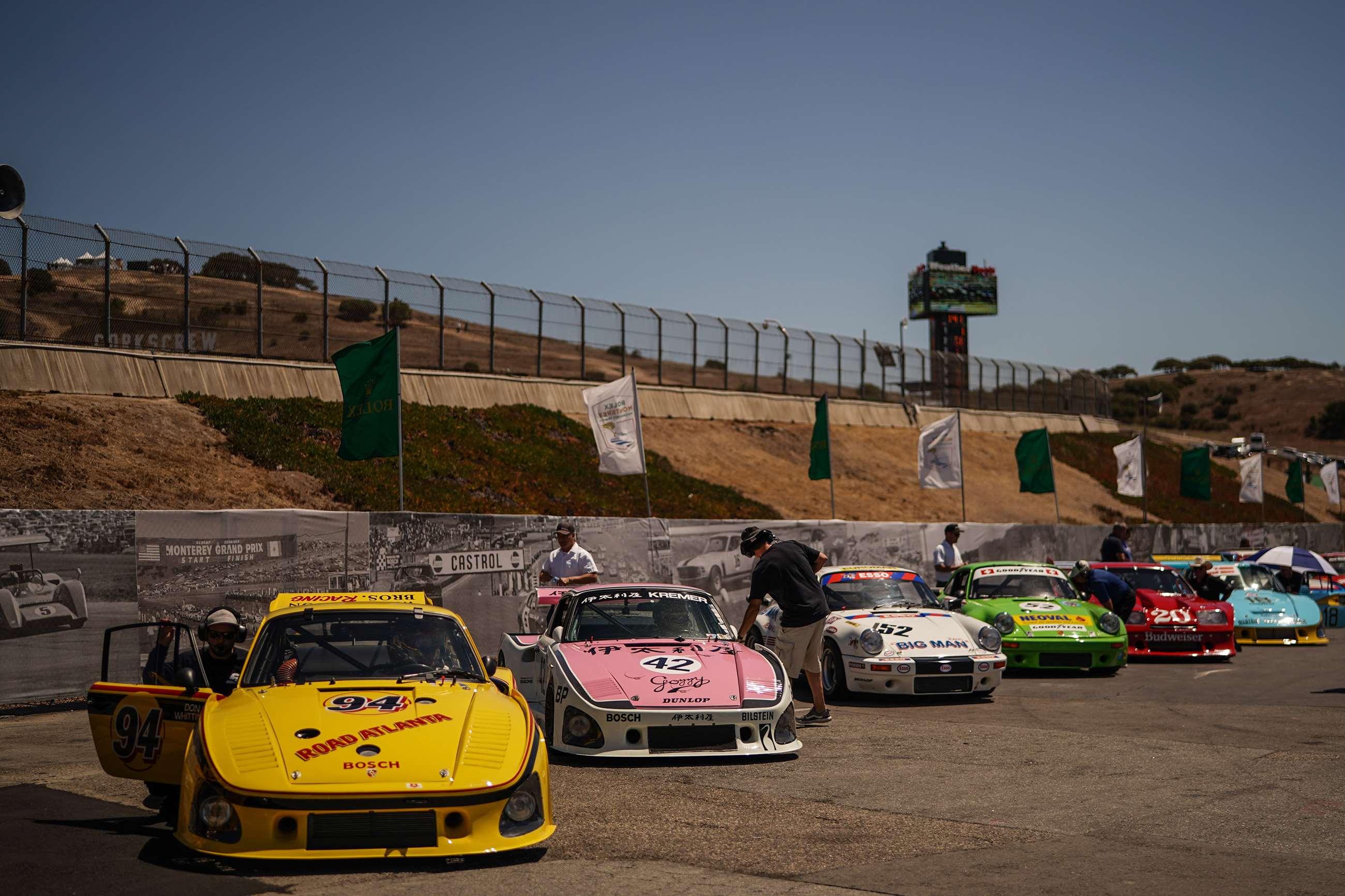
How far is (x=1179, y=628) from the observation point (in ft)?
54.8

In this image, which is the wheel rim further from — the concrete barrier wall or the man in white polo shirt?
the concrete barrier wall

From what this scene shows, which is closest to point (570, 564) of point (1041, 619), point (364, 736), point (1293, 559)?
point (1041, 619)

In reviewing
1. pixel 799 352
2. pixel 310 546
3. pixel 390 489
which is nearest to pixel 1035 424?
pixel 799 352

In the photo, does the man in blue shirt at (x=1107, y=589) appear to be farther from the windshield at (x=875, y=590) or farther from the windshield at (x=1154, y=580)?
the windshield at (x=875, y=590)

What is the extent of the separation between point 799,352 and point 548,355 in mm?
13458

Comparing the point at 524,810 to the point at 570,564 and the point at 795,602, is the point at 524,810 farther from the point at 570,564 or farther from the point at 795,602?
the point at 570,564

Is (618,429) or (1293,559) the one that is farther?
(1293,559)

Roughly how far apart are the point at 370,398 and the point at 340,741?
1111 cm

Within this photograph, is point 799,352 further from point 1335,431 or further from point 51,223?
point 1335,431

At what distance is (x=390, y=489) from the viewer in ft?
85.8

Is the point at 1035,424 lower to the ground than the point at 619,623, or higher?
higher

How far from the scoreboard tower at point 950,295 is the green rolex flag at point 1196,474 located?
2239 inches

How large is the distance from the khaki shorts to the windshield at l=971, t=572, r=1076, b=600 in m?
5.47

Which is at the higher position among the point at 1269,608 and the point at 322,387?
the point at 322,387
